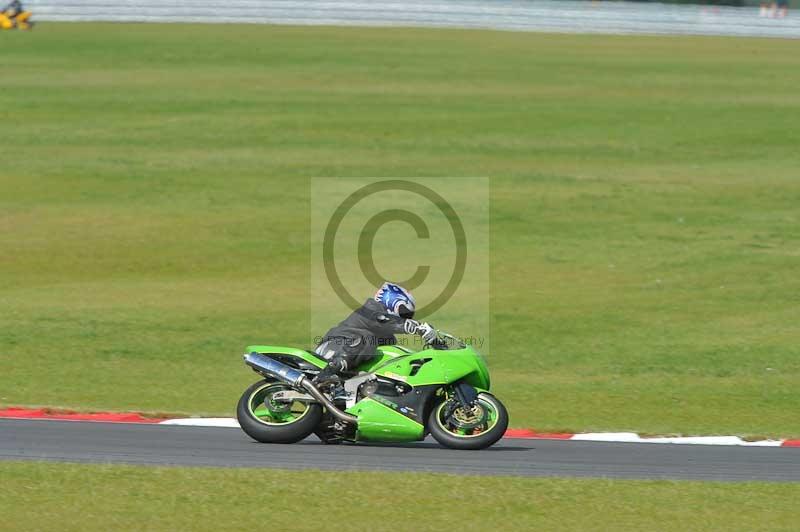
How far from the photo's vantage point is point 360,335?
42.1 ft

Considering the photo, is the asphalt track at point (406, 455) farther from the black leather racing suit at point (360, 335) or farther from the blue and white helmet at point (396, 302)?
the blue and white helmet at point (396, 302)

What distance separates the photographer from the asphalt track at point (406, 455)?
11930mm

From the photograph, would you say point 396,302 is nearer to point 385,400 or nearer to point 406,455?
point 385,400

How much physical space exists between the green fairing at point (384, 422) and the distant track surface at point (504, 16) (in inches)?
1440

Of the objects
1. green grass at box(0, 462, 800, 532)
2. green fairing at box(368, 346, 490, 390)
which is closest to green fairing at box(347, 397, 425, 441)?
green fairing at box(368, 346, 490, 390)

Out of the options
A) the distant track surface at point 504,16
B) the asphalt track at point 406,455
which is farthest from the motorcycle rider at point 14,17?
the asphalt track at point 406,455

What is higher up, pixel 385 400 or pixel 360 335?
pixel 360 335

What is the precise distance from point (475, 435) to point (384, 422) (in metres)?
0.89

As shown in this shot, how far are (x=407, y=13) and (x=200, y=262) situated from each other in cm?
2612

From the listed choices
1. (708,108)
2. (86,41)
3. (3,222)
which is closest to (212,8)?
(86,41)

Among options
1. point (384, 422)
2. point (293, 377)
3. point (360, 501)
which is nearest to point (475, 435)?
point (384, 422)

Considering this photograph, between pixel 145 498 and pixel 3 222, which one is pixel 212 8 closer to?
pixel 3 222

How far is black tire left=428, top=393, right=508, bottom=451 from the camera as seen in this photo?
41.2 ft

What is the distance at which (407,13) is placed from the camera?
4841cm
